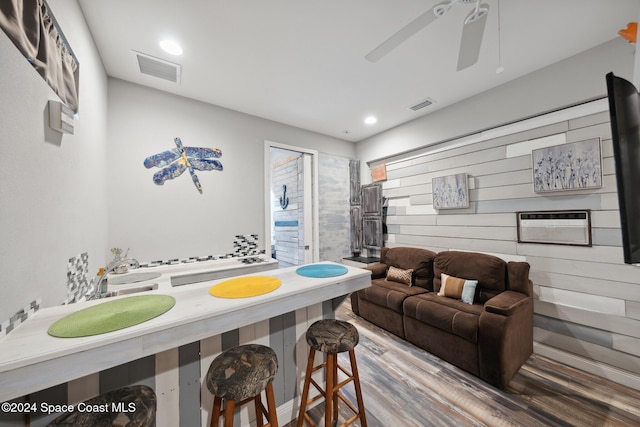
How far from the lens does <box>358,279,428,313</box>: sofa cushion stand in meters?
2.65

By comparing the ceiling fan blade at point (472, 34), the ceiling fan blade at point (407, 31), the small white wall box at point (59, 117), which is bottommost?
the small white wall box at point (59, 117)

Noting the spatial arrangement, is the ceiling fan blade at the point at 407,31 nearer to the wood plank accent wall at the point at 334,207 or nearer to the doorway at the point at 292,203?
the doorway at the point at 292,203

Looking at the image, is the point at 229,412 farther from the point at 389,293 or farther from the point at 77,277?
the point at 389,293

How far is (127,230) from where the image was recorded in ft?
8.00

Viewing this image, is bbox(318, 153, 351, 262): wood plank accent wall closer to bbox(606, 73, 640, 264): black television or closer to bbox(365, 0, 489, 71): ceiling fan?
bbox(365, 0, 489, 71): ceiling fan

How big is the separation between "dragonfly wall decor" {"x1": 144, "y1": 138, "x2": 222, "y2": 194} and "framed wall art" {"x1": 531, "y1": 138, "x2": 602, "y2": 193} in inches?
145

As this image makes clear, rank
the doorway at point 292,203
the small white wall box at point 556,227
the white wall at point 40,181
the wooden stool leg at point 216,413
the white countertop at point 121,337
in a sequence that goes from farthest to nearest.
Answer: the doorway at point 292,203, the small white wall box at point 556,227, the wooden stool leg at point 216,413, the white wall at point 40,181, the white countertop at point 121,337

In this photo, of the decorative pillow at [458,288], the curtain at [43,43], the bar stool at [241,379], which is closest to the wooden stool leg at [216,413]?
the bar stool at [241,379]

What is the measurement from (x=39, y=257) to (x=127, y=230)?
1520 mm

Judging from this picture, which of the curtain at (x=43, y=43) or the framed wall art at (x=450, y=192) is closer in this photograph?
the curtain at (x=43, y=43)

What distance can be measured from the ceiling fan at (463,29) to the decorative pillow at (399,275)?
93.8 inches

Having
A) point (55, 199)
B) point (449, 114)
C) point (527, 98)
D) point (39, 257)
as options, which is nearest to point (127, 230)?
point (55, 199)

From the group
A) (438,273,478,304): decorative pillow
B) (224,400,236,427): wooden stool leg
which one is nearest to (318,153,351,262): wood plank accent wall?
(438,273,478,304): decorative pillow

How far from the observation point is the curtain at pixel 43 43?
0.94 meters
